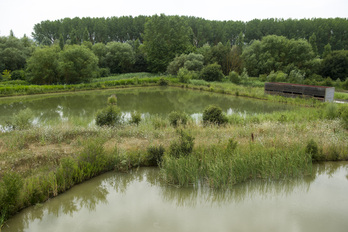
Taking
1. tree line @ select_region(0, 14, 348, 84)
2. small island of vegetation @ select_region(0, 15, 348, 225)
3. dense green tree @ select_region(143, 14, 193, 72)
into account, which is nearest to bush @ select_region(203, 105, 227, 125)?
small island of vegetation @ select_region(0, 15, 348, 225)

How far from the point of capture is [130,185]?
8.31m

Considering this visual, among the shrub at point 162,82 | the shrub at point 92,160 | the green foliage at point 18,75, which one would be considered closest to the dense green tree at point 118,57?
the shrub at point 162,82

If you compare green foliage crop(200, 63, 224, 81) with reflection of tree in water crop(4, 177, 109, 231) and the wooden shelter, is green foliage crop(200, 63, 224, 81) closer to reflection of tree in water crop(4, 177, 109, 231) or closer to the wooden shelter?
the wooden shelter

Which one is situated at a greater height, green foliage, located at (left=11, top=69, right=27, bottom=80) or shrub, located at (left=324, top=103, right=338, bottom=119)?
green foliage, located at (left=11, top=69, right=27, bottom=80)

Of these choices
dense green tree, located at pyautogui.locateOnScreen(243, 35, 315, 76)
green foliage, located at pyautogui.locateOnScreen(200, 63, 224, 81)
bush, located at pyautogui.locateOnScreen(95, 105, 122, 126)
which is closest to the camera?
bush, located at pyautogui.locateOnScreen(95, 105, 122, 126)

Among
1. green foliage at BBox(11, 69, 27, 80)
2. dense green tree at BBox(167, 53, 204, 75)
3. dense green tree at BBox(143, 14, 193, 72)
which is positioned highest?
dense green tree at BBox(143, 14, 193, 72)

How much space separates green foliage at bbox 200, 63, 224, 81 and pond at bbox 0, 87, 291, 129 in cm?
681

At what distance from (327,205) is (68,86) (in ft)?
96.7

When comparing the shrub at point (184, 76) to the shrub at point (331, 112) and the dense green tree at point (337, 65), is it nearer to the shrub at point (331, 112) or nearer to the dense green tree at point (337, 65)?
the dense green tree at point (337, 65)

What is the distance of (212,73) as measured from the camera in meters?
35.3

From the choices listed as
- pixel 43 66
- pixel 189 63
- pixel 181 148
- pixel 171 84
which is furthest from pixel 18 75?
pixel 181 148

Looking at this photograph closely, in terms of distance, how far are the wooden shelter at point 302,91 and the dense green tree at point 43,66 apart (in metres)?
26.3

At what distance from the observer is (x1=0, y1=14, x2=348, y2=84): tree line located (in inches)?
1309

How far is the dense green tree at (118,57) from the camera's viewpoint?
46.4 m
